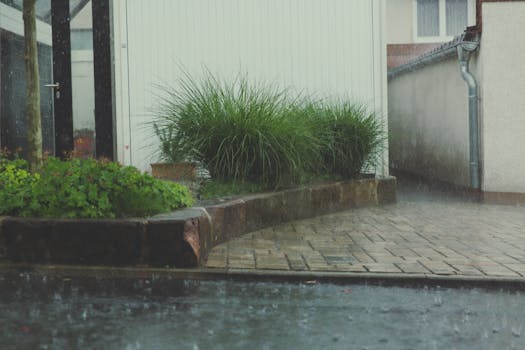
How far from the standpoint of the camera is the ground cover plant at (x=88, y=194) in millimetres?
5527

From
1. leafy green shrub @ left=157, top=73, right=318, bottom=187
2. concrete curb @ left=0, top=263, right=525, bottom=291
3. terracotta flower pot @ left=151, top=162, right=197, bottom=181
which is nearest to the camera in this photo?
concrete curb @ left=0, top=263, right=525, bottom=291

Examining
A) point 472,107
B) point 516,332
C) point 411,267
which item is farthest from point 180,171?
point 472,107

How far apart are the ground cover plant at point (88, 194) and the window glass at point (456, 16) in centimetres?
1603

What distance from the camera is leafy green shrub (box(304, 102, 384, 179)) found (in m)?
9.45

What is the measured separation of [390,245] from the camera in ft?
21.4

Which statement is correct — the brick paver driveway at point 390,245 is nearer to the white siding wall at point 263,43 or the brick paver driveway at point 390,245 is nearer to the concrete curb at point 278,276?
the concrete curb at point 278,276

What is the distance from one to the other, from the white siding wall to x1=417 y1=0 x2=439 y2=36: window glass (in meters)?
10.0

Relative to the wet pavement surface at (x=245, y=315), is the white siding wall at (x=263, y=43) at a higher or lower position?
higher

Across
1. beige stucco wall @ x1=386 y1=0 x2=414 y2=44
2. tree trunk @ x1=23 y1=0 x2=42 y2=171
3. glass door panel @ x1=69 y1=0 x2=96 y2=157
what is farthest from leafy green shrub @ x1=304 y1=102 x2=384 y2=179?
beige stucco wall @ x1=386 y1=0 x2=414 y2=44

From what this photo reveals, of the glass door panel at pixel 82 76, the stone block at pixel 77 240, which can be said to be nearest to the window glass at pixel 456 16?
the glass door panel at pixel 82 76

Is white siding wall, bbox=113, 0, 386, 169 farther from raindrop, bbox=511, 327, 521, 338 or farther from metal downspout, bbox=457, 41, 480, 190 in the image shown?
raindrop, bbox=511, 327, 521, 338

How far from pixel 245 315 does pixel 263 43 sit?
733cm

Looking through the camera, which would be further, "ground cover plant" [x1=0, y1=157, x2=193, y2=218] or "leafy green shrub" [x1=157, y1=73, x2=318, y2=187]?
"leafy green shrub" [x1=157, y1=73, x2=318, y2=187]

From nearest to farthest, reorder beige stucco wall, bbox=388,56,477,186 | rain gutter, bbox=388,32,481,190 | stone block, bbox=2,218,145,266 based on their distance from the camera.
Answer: stone block, bbox=2,218,145,266
rain gutter, bbox=388,32,481,190
beige stucco wall, bbox=388,56,477,186
